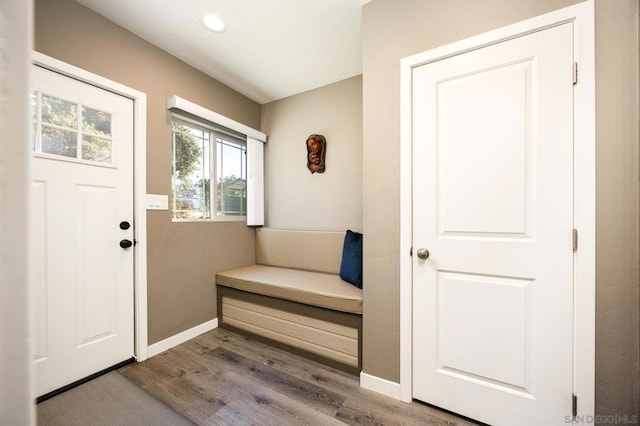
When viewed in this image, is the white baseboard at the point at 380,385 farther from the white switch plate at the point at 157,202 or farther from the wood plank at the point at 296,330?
the white switch plate at the point at 157,202

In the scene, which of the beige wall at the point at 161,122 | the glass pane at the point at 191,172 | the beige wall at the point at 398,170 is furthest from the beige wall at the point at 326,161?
the beige wall at the point at 398,170

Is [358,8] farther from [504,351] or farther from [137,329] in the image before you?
[137,329]

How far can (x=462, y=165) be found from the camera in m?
1.39

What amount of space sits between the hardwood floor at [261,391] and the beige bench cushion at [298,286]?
0.47 metres

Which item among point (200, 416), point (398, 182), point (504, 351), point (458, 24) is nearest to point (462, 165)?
point (398, 182)

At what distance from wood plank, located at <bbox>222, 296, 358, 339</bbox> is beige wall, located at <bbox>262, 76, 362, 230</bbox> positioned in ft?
3.15

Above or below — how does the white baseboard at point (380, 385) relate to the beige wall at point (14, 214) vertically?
below

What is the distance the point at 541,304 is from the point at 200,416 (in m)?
1.87

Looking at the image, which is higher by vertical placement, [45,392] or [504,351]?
[504,351]

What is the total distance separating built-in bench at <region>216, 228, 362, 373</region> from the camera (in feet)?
5.87

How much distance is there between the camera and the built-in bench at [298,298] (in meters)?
1.79

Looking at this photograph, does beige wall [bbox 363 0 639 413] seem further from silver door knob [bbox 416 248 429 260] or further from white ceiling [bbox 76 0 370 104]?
white ceiling [bbox 76 0 370 104]

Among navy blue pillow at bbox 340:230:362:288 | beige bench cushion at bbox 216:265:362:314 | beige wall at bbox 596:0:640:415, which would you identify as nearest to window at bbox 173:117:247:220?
beige bench cushion at bbox 216:265:362:314

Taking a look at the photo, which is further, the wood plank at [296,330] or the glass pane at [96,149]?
the wood plank at [296,330]
